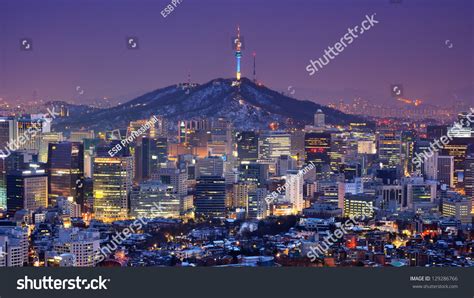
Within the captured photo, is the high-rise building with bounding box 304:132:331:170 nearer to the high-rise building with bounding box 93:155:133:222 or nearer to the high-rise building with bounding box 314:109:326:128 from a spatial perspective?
the high-rise building with bounding box 314:109:326:128

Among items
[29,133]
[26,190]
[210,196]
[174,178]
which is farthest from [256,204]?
[29,133]

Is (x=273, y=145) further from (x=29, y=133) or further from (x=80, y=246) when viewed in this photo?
(x=80, y=246)

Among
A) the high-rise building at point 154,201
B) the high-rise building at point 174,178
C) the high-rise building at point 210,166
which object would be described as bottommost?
the high-rise building at point 154,201

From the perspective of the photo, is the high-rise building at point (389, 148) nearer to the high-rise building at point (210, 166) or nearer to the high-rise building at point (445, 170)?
the high-rise building at point (445, 170)

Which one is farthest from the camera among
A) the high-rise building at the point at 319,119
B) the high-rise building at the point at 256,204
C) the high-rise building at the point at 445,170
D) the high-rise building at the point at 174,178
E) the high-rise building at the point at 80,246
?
the high-rise building at the point at 319,119

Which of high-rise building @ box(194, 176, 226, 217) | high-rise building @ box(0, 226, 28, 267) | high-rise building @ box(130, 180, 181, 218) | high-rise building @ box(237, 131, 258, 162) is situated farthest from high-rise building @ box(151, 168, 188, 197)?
high-rise building @ box(0, 226, 28, 267)

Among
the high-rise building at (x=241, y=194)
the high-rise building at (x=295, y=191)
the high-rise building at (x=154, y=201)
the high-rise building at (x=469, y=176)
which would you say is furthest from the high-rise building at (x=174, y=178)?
the high-rise building at (x=469, y=176)
